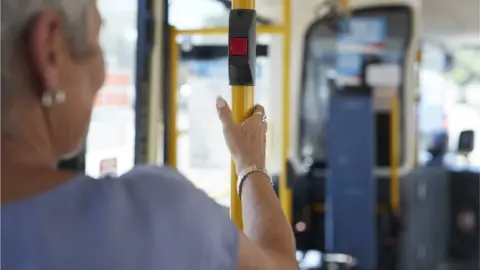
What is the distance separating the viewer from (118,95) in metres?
2.87

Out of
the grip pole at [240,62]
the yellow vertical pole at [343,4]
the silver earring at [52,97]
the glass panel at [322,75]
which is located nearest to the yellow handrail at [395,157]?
the glass panel at [322,75]

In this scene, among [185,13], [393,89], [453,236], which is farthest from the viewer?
[393,89]

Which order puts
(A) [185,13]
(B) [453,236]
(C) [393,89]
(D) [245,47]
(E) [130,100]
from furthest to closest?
(C) [393,89] < (B) [453,236] < (A) [185,13] < (E) [130,100] < (D) [245,47]

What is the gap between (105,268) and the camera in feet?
2.46

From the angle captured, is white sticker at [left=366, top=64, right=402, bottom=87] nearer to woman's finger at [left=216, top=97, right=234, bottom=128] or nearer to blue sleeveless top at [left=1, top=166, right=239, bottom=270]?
woman's finger at [left=216, top=97, right=234, bottom=128]

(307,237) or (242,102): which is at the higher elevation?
(242,102)

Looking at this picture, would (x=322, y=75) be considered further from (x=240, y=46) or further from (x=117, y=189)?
(x=117, y=189)

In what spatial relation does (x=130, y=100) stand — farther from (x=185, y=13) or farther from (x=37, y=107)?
(x=37, y=107)

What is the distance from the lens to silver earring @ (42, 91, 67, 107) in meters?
0.77

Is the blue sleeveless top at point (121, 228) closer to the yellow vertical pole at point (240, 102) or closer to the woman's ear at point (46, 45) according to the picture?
the woman's ear at point (46, 45)

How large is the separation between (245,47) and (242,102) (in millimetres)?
108

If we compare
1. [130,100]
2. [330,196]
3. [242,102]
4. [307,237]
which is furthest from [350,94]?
[242,102]

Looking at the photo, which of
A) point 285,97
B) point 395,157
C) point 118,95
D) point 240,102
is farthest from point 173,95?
point 240,102

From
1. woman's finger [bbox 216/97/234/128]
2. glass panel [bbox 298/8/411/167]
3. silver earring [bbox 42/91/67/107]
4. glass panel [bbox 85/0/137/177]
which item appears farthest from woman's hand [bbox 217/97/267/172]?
glass panel [bbox 298/8/411/167]
